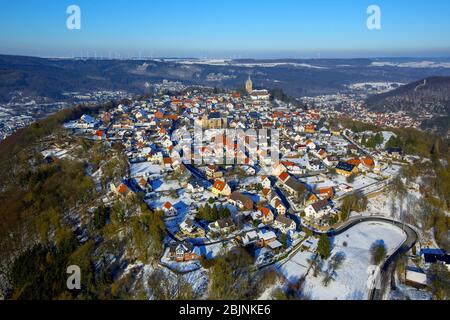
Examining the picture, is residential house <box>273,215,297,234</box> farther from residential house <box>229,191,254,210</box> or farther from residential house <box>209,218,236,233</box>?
residential house <box>209,218,236,233</box>

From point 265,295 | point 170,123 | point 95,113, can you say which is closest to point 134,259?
point 265,295

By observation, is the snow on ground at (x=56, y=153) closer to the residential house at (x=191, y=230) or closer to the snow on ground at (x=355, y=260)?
the residential house at (x=191, y=230)

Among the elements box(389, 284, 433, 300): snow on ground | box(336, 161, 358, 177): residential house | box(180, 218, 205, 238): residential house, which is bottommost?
box(389, 284, 433, 300): snow on ground

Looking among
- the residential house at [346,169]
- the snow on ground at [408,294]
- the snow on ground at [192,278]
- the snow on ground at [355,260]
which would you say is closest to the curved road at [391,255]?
the snow on ground at [355,260]

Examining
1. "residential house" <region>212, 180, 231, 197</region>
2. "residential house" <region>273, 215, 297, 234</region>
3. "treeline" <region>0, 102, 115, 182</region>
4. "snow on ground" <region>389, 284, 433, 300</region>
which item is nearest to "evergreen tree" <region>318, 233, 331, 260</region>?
"residential house" <region>273, 215, 297, 234</region>
